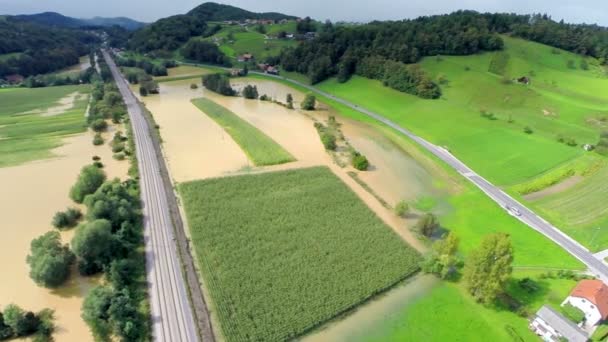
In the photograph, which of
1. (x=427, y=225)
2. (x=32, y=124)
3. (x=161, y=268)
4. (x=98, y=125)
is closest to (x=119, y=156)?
(x=98, y=125)

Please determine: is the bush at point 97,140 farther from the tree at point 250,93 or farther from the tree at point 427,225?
the tree at point 427,225

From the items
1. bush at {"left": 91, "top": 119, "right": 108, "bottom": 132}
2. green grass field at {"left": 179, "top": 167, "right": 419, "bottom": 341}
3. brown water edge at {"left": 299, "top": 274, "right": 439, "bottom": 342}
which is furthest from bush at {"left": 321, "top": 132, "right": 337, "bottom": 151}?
bush at {"left": 91, "top": 119, "right": 108, "bottom": 132}

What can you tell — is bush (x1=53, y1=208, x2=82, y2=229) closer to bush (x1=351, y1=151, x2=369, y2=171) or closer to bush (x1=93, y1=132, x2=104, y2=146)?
bush (x1=93, y1=132, x2=104, y2=146)

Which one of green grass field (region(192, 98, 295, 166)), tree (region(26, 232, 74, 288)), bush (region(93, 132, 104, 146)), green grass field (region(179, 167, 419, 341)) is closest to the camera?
green grass field (region(179, 167, 419, 341))

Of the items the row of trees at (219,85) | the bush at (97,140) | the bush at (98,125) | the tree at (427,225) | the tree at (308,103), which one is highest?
the row of trees at (219,85)

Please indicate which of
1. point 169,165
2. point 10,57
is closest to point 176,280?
point 169,165

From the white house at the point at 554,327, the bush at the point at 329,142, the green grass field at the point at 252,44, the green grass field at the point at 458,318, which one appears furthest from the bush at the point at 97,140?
the green grass field at the point at 252,44
